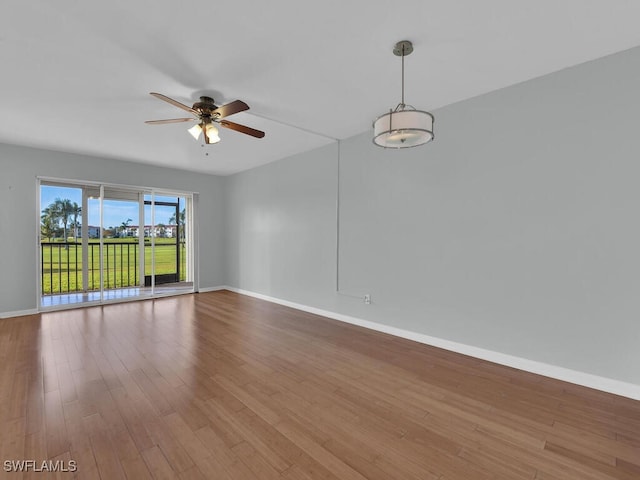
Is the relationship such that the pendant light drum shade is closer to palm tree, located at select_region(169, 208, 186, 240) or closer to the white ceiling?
the white ceiling

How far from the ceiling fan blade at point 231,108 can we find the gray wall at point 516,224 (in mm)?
1937

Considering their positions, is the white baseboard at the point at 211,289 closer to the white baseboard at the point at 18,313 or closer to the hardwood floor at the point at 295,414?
the white baseboard at the point at 18,313

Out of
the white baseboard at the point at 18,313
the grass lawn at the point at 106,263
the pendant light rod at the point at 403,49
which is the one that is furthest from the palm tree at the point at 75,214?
the pendant light rod at the point at 403,49

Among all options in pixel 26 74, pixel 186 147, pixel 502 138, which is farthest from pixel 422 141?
pixel 186 147

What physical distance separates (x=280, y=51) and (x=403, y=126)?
47.0 inches

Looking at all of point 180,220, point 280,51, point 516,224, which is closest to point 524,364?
point 516,224

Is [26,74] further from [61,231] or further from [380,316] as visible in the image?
[380,316]

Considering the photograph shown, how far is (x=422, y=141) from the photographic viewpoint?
2303 millimetres

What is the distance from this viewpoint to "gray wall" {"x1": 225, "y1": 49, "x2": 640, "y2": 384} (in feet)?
7.67

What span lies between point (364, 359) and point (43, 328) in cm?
431

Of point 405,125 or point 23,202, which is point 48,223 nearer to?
point 23,202

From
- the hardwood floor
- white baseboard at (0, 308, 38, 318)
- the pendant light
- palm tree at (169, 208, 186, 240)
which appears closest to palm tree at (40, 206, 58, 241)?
white baseboard at (0, 308, 38, 318)

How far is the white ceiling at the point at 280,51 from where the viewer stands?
190cm

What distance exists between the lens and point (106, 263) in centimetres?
588
